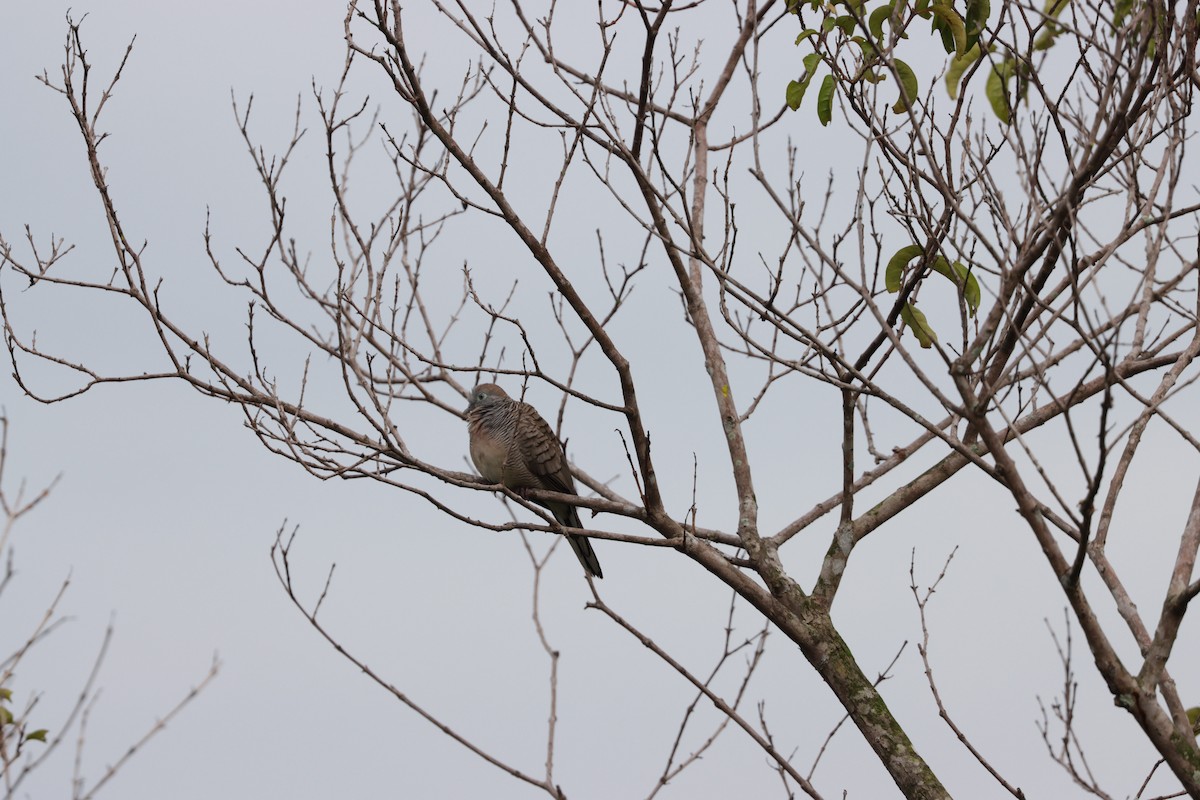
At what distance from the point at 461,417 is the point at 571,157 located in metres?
1.66

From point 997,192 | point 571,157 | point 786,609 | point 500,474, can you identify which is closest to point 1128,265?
point 997,192

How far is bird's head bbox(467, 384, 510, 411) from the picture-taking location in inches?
274

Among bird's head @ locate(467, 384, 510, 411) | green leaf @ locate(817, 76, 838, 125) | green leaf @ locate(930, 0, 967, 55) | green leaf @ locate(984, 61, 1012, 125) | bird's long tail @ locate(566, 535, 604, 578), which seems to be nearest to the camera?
green leaf @ locate(984, 61, 1012, 125)

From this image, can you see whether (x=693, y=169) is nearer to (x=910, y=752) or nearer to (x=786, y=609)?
(x=786, y=609)

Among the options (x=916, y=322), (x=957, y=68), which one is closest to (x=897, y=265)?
(x=916, y=322)

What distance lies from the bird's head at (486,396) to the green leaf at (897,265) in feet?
11.0

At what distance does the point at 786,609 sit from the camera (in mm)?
4281

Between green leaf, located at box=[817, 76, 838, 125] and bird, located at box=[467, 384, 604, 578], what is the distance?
9.26 feet

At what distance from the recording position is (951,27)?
3.84m

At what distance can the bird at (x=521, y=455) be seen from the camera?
6.43 meters

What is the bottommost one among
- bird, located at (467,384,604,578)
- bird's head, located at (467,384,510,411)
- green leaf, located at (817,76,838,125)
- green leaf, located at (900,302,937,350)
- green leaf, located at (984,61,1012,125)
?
green leaf, located at (900,302,937,350)

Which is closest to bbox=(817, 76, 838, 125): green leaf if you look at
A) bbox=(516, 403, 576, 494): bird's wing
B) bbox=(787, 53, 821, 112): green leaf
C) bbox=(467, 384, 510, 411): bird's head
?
bbox=(787, 53, 821, 112): green leaf

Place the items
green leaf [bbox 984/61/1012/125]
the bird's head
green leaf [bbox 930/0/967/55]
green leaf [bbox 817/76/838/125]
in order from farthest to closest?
1. the bird's head
2. green leaf [bbox 817/76/838/125]
3. green leaf [bbox 930/0/967/55]
4. green leaf [bbox 984/61/1012/125]

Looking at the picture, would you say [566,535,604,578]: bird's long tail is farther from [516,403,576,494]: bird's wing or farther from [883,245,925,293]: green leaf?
[883,245,925,293]: green leaf
